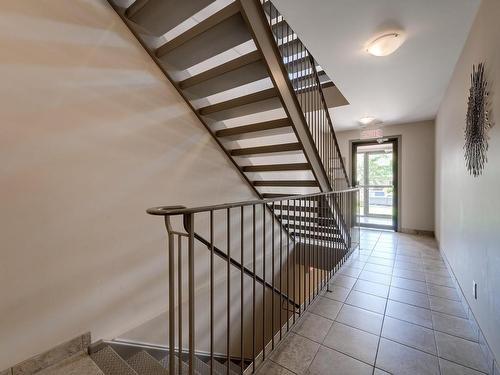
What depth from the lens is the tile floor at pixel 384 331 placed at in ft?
4.75

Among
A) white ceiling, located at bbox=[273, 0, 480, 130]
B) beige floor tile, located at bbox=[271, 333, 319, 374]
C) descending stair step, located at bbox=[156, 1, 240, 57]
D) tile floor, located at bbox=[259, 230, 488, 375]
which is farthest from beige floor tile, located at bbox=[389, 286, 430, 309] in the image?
descending stair step, located at bbox=[156, 1, 240, 57]

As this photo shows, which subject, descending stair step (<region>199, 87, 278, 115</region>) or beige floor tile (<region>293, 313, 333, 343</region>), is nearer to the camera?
beige floor tile (<region>293, 313, 333, 343</region>)

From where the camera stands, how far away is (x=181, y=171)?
7.38ft

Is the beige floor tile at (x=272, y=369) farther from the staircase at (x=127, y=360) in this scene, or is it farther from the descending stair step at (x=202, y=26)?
the descending stair step at (x=202, y=26)

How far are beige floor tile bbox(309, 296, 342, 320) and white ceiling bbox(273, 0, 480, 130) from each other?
2510mm

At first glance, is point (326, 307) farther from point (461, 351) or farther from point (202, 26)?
point (202, 26)

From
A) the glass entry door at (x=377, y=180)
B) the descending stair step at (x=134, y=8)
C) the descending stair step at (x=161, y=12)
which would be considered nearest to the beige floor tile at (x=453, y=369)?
the descending stair step at (x=161, y=12)

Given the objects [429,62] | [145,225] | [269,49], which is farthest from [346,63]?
[145,225]

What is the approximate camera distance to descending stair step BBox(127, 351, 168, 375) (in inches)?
63.6

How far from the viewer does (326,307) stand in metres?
2.10

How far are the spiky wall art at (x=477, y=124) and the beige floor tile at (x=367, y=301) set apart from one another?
1.35 m

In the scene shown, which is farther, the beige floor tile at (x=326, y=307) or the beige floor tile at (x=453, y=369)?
the beige floor tile at (x=326, y=307)

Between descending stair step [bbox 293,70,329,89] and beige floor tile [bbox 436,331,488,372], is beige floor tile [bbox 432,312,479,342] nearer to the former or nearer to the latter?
beige floor tile [bbox 436,331,488,372]

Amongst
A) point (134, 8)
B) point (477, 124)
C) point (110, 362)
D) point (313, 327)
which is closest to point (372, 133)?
point (477, 124)
